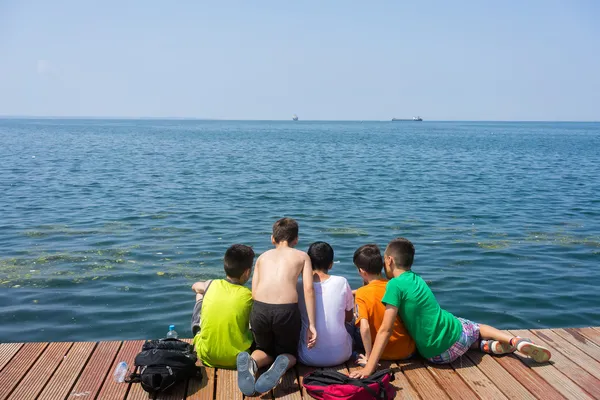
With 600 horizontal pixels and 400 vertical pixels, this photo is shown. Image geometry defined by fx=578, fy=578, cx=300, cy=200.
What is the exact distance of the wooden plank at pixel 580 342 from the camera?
5852 mm

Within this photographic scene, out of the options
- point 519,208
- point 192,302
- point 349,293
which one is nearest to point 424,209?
point 519,208

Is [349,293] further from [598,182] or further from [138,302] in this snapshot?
[598,182]

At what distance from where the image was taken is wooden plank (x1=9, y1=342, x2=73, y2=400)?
4.83 metres

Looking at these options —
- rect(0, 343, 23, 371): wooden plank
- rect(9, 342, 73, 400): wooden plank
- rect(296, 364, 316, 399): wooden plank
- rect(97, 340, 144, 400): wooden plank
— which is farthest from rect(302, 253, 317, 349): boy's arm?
rect(0, 343, 23, 371): wooden plank

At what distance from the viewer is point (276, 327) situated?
518 centimetres

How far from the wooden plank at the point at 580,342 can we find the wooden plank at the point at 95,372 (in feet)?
15.5

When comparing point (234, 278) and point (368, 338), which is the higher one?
point (234, 278)

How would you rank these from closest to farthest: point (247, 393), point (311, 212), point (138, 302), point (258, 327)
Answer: point (247, 393)
point (258, 327)
point (138, 302)
point (311, 212)

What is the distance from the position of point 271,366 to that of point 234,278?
99 cm

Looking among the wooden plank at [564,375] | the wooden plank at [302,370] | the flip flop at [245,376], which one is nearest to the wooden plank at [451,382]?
the wooden plank at [564,375]

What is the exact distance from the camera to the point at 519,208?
1972cm

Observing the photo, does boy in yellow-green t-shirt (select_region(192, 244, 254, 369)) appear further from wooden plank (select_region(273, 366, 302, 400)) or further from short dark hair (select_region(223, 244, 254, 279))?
wooden plank (select_region(273, 366, 302, 400))

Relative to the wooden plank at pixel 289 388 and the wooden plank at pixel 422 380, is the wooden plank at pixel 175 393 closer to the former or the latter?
the wooden plank at pixel 289 388

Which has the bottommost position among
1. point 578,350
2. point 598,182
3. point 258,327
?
point 598,182
